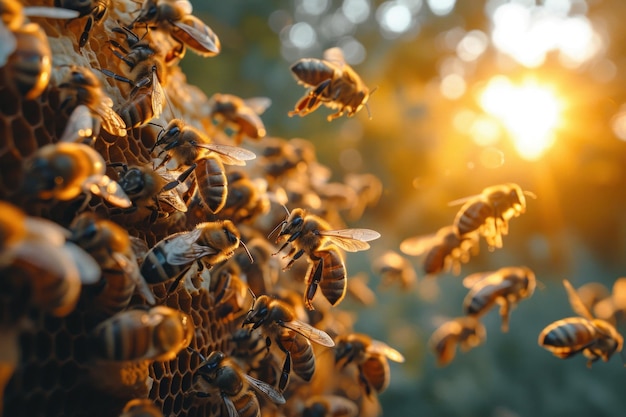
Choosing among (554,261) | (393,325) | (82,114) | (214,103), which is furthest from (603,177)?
(82,114)

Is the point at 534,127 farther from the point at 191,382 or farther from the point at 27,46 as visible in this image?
the point at 27,46

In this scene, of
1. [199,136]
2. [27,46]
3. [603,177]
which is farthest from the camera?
[603,177]

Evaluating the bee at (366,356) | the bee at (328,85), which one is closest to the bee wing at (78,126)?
the bee at (328,85)

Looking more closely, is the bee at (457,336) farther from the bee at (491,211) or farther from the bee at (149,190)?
the bee at (149,190)

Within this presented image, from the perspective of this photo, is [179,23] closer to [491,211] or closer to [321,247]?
[321,247]

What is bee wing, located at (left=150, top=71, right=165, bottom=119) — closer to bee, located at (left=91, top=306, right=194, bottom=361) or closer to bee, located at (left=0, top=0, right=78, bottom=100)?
bee, located at (left=0, top=0, right=78, bottom=100)

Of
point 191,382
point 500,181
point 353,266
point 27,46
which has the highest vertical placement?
point 500,181
